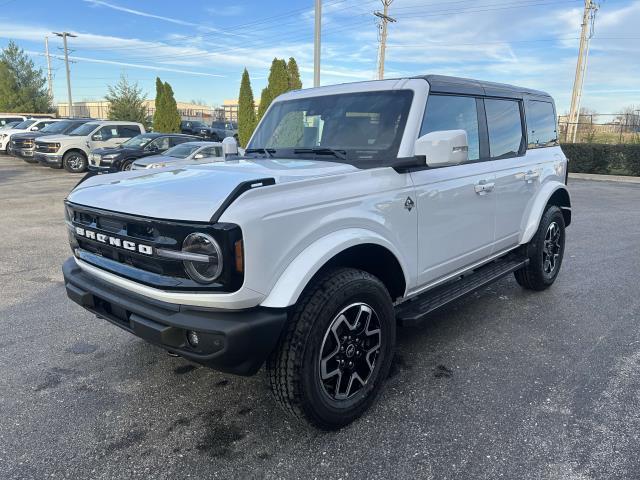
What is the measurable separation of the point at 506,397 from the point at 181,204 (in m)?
2.34

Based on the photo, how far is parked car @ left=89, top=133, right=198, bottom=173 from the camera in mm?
14469

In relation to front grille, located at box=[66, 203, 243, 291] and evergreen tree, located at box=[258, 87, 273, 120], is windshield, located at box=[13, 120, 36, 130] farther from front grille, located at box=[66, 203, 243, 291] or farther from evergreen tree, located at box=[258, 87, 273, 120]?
front grille, located at box=[66, 203, 243, 291]

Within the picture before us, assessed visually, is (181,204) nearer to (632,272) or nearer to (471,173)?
(471,173)

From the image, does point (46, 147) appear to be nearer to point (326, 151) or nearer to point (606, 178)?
point (326, 151)

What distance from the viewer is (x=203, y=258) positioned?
7.56 ft

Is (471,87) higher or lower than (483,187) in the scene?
higher

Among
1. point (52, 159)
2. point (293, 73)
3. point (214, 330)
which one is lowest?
point (52, 159)

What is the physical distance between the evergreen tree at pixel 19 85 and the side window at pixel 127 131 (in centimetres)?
3290

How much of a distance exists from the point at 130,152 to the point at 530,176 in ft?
42.2

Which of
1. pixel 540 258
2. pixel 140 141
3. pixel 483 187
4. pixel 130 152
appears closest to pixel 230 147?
pixel 483 187

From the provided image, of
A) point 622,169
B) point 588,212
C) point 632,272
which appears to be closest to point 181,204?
point 632,272

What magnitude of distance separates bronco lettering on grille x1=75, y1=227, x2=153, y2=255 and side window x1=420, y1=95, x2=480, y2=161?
1963 millimetres

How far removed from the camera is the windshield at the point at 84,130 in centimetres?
1770

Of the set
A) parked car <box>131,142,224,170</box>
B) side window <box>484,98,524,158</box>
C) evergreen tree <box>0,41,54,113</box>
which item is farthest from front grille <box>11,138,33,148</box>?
evergreen tree <box>0,41,54,113</box>
